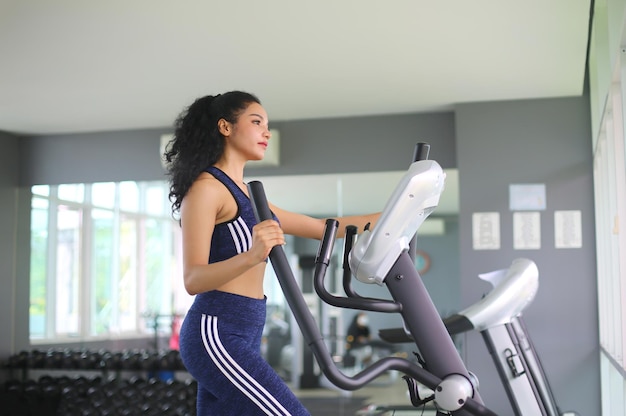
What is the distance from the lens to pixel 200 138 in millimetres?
1945

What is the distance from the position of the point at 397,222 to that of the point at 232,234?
532mm

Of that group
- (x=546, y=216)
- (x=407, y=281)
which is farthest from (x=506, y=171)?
(x=407, y=281)

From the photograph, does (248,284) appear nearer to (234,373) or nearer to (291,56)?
(234,373)

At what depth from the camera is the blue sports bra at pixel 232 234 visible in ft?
6.01

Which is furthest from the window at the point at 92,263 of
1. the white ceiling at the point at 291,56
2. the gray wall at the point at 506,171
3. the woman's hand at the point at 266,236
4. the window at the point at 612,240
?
the woman's hand at the point at 266,236

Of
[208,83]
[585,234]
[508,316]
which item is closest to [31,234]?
[208,83]

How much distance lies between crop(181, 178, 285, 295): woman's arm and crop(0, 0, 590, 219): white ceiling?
81.1 inches

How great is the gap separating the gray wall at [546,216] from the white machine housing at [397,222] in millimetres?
4306

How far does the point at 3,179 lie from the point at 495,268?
4.19 metres

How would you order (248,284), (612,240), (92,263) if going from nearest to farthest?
(248,284), (612,240), (92,263)

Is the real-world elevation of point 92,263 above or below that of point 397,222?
below

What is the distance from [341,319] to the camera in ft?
19.8

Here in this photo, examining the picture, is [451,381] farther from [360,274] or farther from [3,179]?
[3,179]

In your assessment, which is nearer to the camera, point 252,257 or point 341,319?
point 252,257
